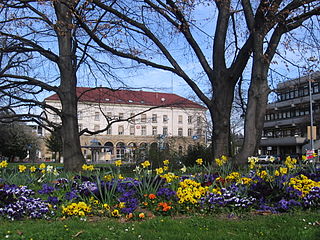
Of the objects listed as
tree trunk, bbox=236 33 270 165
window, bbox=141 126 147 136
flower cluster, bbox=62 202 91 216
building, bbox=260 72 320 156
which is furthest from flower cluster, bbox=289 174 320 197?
window, bbox=141 126 147 136

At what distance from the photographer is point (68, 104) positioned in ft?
38.9

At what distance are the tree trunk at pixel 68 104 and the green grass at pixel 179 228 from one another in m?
6.79

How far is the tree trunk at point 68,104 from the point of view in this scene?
1158 cm

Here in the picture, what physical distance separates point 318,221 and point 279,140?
63.1m

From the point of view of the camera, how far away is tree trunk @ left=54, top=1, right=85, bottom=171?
1158 centimetres

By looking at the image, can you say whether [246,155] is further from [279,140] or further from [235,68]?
[279,140]

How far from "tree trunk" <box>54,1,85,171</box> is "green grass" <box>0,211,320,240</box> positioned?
6.79 meters

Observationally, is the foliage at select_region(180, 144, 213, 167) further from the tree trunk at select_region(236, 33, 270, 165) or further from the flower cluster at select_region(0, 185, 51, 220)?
the flower cluster at select_region(0, 185, 51, 220)

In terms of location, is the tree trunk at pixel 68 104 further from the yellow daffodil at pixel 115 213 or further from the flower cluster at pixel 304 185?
the flower cluster at pixel 304 185

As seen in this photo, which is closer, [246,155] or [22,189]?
[22,189]

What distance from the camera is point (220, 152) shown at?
981cm

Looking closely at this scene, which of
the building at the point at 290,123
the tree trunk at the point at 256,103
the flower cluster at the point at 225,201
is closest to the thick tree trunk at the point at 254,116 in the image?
the tree trunk at the point at 256,103

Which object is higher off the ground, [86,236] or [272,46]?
[272,46]

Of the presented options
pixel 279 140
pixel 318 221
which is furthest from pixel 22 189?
pixel 279 140
